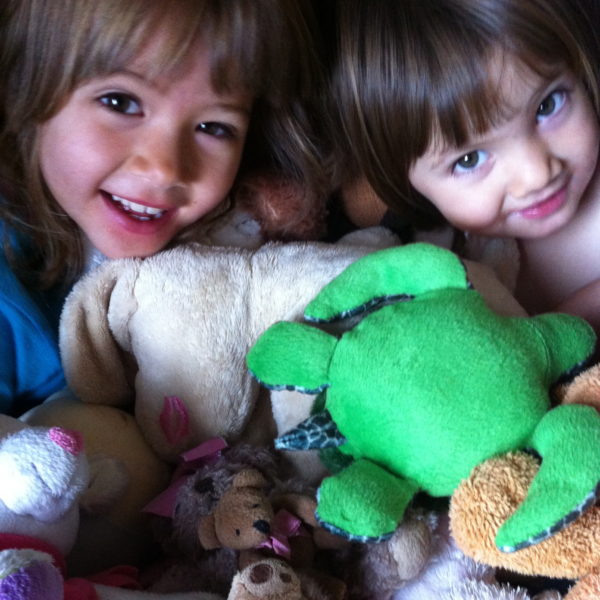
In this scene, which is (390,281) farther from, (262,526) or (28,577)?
(28,577)

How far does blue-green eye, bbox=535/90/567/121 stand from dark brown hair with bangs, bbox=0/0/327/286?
26 cm

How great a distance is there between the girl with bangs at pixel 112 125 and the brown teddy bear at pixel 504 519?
0.44m

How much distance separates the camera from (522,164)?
0.81m

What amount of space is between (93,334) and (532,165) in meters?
0.50

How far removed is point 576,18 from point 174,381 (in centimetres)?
58

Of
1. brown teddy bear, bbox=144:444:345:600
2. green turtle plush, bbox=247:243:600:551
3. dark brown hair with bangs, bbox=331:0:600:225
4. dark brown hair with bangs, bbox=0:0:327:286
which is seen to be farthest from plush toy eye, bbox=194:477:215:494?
dark brown hair with bangs, bbox=331:0:600:225

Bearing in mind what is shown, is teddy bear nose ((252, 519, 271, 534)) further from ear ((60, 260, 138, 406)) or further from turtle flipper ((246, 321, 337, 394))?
ear ((60, 260, 138, 406))

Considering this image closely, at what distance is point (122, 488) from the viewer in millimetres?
686

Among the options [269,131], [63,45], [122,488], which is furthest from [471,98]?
[122,488]

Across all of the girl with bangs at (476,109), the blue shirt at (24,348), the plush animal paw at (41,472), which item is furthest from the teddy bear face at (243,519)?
the girl with bangs at (476,109)

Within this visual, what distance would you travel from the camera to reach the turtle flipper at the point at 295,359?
576 millimetres

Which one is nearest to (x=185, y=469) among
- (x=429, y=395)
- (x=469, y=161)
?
(x=429, y=395)

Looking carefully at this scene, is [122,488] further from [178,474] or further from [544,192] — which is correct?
[544,192]

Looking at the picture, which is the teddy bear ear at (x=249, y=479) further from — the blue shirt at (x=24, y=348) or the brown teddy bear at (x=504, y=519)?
the blue shirt at (x=24, y=348)
